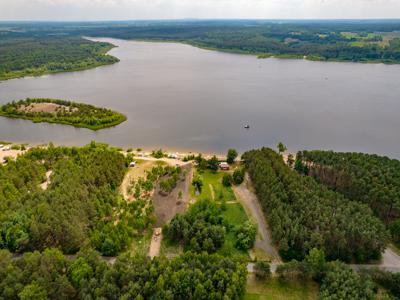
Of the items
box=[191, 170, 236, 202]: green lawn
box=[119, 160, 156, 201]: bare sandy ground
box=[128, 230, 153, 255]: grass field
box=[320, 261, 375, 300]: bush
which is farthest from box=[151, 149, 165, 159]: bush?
box=[320, 261, 375, 300]: bush

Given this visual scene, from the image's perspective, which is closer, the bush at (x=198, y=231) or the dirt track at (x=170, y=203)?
the bush at (x=198, y=231)

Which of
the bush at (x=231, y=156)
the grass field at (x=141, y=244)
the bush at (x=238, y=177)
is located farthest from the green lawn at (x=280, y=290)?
the bush at (x=231, y=156)

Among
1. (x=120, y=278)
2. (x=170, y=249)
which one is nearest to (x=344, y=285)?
(x=170, y=249)

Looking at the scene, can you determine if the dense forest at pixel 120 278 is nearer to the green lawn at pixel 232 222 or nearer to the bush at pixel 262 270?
the bush at pixel 262 270

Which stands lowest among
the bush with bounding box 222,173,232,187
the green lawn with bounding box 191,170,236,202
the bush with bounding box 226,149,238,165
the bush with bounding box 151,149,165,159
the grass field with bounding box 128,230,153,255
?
the grass field with bounding box 128,230,153,255

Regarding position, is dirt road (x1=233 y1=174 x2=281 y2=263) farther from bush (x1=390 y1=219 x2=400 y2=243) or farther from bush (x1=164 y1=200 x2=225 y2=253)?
bush (x1=390 y1=219 x2=400 y2=243)

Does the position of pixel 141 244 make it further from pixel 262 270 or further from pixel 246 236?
pixel 262 270

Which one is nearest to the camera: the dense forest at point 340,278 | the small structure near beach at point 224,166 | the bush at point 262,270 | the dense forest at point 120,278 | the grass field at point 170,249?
the dense forest at point 120,278

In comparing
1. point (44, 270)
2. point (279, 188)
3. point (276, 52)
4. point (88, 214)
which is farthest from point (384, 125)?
A: point (276, 52)
